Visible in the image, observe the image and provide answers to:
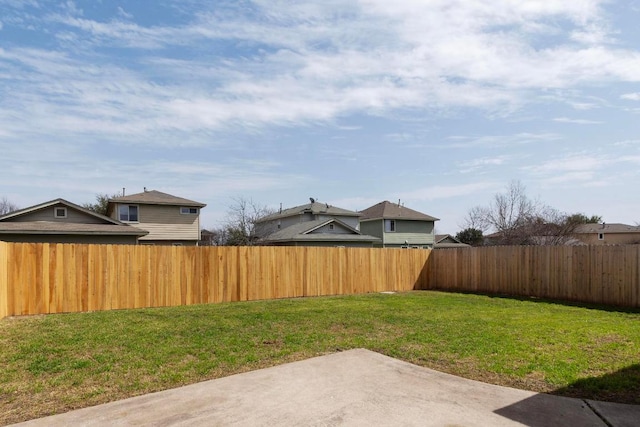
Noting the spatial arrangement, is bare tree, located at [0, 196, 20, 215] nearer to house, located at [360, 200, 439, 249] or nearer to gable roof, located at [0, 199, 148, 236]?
gable roof, located at [0, 199, 148, 236]

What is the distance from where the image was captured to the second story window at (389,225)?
109 feet

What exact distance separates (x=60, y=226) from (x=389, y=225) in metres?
22.3

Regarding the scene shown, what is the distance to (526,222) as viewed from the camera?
3141cm

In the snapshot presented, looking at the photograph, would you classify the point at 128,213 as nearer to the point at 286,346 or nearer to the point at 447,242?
the point at 286,346

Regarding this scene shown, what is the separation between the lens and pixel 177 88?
41.1ft

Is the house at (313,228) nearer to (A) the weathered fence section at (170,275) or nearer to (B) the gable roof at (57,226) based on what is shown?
(B) the gable roof at (57,226)

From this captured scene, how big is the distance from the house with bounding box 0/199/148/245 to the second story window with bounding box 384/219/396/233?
61.9ft

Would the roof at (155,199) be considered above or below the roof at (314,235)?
above

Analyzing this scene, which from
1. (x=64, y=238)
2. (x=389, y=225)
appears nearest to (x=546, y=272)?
(x=64, y=238)

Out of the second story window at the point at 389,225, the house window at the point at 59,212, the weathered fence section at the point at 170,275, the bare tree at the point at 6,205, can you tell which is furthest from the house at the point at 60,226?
the bare tree at the point at 6,205

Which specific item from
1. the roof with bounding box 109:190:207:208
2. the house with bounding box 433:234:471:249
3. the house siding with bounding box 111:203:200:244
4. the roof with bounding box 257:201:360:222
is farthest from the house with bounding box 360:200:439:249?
the house siding with bounding box 111:203:200:244

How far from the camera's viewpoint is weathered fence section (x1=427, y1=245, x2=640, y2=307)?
472 inches

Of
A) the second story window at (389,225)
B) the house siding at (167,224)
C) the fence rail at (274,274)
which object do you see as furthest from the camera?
the second story window at (389,225)

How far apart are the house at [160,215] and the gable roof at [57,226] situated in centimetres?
494
